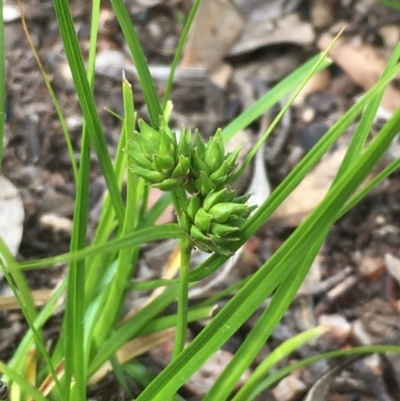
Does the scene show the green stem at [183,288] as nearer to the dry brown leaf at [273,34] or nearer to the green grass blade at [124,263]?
the green grass blade at [124,263]

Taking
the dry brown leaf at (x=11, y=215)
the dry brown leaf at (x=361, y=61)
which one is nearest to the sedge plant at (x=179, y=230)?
the dry brown leaf at (x=11, y=215)

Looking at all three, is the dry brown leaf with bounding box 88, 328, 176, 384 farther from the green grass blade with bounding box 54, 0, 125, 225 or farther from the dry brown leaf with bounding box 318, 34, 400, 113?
the dry brown leaf with bounding box 318, 34, 400, 113

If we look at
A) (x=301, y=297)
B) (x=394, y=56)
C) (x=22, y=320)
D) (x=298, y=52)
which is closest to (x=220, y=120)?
(x=298, y=52)

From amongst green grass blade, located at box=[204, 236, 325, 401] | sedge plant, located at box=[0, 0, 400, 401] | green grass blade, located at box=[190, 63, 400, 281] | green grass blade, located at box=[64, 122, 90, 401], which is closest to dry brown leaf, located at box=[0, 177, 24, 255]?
sedge plant, located at box=[0, 0, 400, 401]

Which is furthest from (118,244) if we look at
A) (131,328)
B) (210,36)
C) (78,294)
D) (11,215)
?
(210,36)

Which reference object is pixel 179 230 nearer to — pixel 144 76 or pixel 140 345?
pixel 144 76

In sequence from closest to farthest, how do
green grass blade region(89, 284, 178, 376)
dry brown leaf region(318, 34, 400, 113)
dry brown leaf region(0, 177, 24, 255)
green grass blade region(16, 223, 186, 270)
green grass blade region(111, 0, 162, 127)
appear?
green grass blade region(16, 223, 186, 270) → green grass blade region(111, 0, 162, 127) → green grass blade region(89, 284, 178, 376) → dry brown leaf region(0, 177, 24, 255) → dry brown leaf region(318, 34, 400, 113)

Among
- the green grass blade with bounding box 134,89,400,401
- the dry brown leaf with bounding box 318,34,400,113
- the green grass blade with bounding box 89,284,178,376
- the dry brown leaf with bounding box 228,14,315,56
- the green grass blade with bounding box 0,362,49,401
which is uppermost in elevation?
the dry brown leaf with bounding box 228,14,315,56

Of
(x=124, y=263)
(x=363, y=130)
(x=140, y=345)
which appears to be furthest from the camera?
(x=140, y=345)
